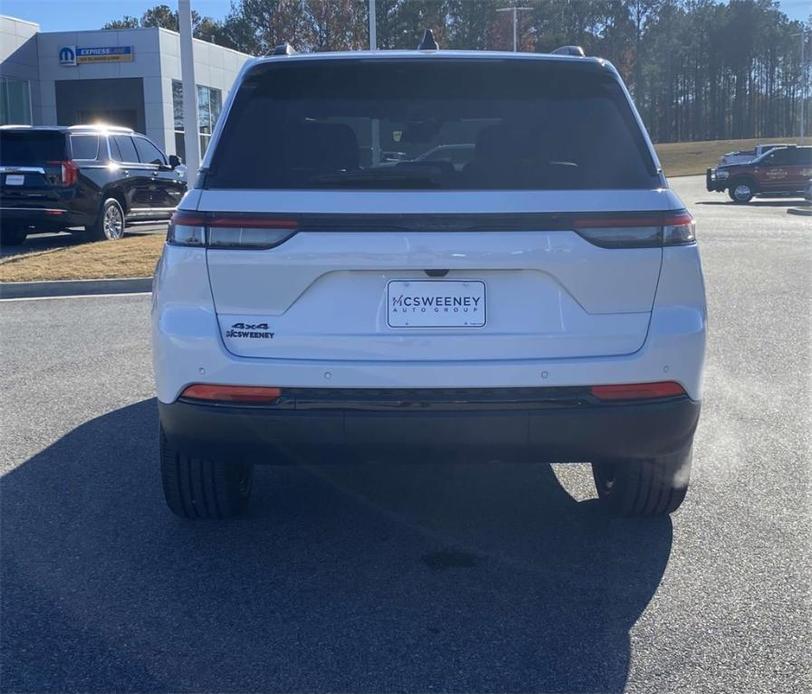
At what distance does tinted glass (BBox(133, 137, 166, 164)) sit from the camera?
1852cm

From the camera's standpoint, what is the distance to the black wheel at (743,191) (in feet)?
113

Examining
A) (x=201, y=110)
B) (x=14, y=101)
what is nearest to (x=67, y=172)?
(x=14, y=101)

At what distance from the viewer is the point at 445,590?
3.89 meters

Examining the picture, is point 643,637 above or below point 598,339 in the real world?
below

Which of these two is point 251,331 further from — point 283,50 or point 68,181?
point 68,181

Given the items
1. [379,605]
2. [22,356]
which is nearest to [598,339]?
[379,605]

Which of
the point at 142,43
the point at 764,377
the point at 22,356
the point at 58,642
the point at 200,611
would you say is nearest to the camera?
the point at 58,642

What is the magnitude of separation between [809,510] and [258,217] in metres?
2.82

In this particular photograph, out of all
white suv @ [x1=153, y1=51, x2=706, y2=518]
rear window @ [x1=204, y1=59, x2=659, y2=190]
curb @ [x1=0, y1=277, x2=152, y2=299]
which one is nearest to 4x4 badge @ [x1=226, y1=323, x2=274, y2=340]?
white suv @ [x1=153, y1=51, x2=706, y2=518]

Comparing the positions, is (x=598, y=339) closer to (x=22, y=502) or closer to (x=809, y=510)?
(x=809, y=510)

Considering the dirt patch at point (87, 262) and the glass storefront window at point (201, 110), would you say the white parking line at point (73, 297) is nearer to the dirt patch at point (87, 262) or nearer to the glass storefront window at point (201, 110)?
the dirt patch at point (87, 262)

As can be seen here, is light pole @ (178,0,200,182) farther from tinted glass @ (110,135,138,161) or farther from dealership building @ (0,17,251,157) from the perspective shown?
dealership building @ (0,17,251,157)

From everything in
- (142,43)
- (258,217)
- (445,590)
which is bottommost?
(445,590)

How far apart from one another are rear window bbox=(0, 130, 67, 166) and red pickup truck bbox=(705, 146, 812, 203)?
24.2m
